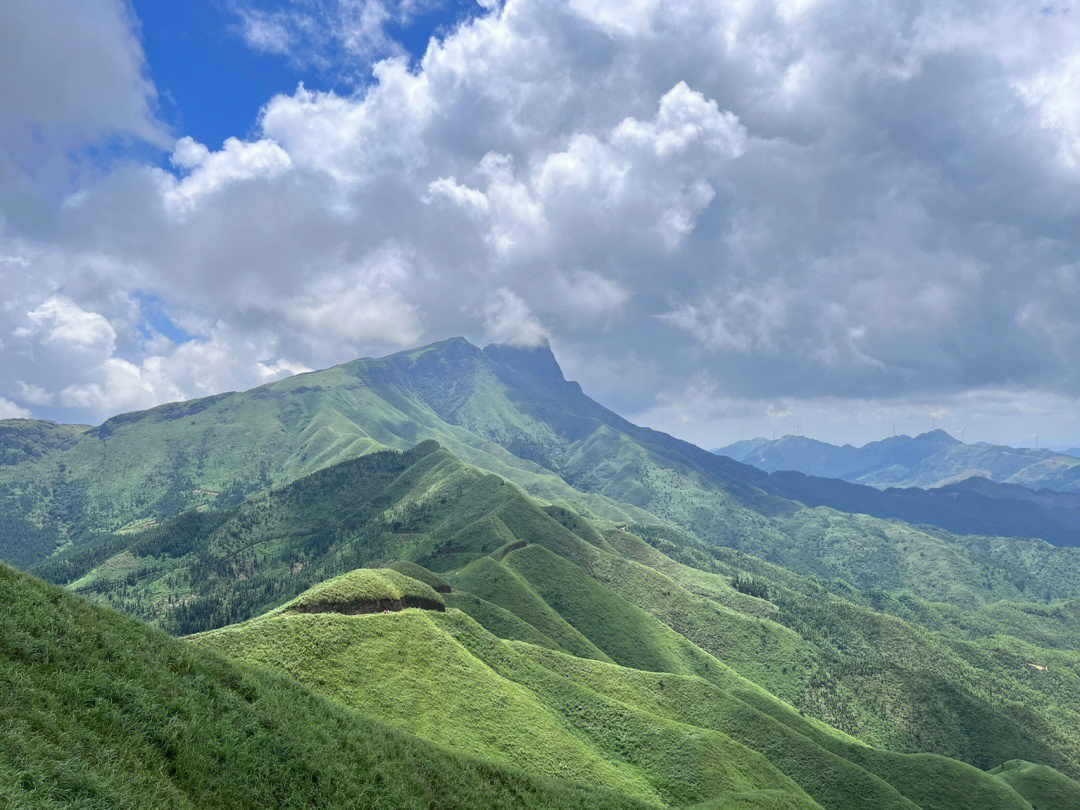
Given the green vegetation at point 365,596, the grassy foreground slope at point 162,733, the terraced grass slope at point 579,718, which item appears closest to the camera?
the grassy foreground slope at point 162,733

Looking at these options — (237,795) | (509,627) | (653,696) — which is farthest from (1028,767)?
(237,795)

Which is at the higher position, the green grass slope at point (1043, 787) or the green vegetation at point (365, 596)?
the green vegetation at point (365, 596)

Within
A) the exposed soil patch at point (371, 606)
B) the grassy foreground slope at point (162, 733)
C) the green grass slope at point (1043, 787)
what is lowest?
the green grass slope at point (1043, 787)

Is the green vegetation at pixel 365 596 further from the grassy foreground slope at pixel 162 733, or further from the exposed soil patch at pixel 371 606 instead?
the grassy foreground slope at pixel 162 733

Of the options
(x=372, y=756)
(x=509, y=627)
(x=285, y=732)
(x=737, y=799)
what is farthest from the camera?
(x=509, y=627)

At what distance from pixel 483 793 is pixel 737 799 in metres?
70.7

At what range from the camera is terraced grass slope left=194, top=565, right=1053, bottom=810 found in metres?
98.9

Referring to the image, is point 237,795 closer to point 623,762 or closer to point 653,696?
point 623,762

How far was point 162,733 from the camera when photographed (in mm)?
37562

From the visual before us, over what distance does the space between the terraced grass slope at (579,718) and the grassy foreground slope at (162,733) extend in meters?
41.8

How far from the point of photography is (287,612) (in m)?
121

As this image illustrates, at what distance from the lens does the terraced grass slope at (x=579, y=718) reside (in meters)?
98.9

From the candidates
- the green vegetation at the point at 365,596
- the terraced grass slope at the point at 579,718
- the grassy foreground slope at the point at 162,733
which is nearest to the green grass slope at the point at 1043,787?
the terraced grass slope at the point at 579,718

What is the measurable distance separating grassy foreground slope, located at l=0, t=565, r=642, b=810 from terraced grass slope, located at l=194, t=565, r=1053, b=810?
1645 inches
